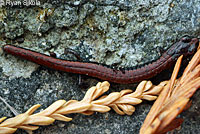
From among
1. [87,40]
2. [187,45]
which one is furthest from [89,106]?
[187,45]

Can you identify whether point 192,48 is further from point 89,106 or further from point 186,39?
point 89,106

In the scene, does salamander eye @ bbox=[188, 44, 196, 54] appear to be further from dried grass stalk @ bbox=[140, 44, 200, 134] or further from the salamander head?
dried grass stalk @ bbox=[140, 44, 200, 134]

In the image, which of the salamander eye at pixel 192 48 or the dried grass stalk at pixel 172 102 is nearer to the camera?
the dried grass stalk at pixel 172 102

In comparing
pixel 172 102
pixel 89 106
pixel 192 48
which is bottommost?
pixel 89 106

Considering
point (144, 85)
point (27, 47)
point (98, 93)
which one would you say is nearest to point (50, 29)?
point (27, 47)

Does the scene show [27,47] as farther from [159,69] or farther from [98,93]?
[159,69]

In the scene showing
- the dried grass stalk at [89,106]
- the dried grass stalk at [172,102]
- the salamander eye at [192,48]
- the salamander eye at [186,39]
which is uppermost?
the salamander eye at [186,39]

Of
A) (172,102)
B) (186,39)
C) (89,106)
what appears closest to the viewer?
(172,102)

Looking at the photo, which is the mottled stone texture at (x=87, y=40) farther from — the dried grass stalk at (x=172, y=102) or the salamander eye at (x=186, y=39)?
the dried grass stalk at (x=172, y=102)

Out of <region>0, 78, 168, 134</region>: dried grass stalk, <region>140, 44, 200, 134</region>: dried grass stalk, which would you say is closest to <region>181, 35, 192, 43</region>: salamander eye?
<region>140, 44, 200, 134</region>: dried grass stalk

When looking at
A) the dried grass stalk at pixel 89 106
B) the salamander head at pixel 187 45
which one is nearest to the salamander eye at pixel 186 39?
the salamander head at pixel 187 45
